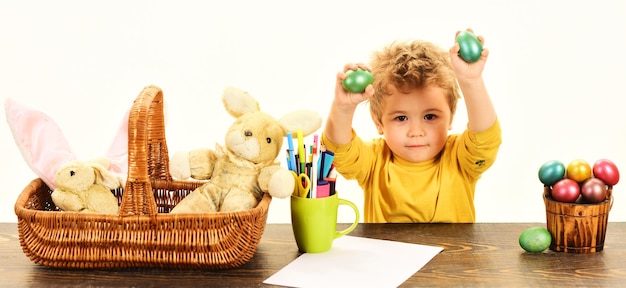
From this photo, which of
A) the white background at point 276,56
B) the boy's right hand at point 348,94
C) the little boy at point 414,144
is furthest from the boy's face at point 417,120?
the white background at point 276,56

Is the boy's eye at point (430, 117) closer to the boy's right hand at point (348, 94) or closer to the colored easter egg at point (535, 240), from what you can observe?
the boy's right hand at point (348, 94)

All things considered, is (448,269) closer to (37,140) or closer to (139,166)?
(139,166)

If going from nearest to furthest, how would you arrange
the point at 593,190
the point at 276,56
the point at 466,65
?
1. the point at 593,190
2. the point at 466,65
3. the point at 276,56

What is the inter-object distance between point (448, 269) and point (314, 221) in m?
0.25

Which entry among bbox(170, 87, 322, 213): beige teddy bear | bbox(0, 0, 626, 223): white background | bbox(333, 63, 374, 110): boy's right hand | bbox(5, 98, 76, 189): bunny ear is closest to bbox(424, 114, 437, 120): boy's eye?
bbox(333, 63, 374, 110): boy's right hand

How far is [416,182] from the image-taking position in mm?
1816

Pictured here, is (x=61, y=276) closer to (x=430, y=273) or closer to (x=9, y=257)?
(x=9, y=257)

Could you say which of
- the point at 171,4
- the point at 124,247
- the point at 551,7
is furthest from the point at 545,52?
the point at 124,247

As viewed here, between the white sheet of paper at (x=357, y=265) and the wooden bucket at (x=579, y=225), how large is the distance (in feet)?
0.71

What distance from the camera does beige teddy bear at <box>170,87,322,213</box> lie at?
1390 millimetres

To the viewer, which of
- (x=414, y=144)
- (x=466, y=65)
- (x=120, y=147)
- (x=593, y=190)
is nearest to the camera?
(x=593, y=190)

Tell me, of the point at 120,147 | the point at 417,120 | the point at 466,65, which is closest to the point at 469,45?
the point at 466,65

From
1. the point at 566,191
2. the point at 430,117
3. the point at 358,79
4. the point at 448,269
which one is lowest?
the point at 448,269

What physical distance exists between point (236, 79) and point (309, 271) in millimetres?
1642
